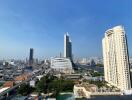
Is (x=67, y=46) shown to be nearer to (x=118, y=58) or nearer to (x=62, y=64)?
(x=62, y=64)

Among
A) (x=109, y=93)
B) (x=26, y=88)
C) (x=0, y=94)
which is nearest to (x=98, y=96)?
(x=109, y=93)

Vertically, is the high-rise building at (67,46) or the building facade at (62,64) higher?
the high-rise building at (67,46)

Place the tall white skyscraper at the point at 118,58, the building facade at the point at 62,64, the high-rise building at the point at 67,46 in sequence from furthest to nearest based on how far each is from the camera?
1. the high-rise building at the point at 67,46
2. the building facade at the point at 62,64
3. the tall white skyscraper at the point at 118,58

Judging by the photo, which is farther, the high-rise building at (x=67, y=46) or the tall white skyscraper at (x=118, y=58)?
the high-rise building at (x=67, y=46)

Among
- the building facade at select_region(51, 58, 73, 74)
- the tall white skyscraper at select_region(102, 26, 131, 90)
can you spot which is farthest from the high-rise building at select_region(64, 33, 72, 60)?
the tall white skyscraper at select_region(102, 26, 131, 90)

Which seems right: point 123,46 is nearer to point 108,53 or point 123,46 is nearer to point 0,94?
point 108,53

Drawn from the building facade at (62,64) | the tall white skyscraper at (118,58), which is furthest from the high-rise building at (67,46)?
the tall white skyscraper at (118,58)

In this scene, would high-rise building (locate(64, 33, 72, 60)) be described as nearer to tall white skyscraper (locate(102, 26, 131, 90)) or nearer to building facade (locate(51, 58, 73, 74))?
building facade (locate(51, 58, 73, 74))

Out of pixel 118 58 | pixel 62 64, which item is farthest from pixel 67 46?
pixel 118 58

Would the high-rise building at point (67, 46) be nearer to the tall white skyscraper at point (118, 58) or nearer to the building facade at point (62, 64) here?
the building facade at point (62, 64)
